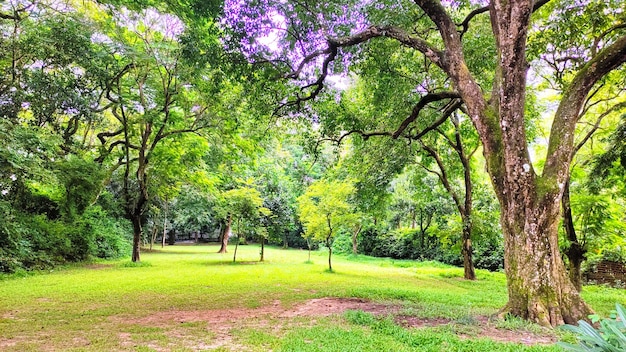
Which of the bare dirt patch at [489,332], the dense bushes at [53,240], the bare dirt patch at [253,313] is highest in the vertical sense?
the dense bushes at [53,240]

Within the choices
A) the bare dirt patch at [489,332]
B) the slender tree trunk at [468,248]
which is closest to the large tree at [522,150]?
the bare dirt patch at [489,332]

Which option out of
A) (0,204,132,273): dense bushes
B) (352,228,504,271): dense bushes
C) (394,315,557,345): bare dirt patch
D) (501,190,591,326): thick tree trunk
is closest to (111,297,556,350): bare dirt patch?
(394,315,557,345): bare dirt patch

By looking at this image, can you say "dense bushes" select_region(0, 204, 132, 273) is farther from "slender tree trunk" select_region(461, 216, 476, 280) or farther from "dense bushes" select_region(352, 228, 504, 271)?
"dense bushes" select_region(352, 228, 504, 271)

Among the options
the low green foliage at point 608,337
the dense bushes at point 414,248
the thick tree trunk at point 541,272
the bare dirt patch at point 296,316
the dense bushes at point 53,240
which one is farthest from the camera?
the dense bushes at point 414,248

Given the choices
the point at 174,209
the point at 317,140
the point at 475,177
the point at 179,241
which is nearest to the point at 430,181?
the point at 475,177

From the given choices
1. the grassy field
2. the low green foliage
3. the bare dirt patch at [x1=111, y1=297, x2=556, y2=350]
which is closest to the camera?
the low green foliage

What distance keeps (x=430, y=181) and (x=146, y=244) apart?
958 inches

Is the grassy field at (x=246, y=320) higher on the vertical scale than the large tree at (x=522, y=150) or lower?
lower

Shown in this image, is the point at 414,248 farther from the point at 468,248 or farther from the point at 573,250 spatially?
the point at 573,250

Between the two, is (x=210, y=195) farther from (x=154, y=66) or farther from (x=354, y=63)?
(x=354, y=63)

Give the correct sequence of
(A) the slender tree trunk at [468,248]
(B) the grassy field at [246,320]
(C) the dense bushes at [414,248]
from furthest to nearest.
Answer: (C) the dense bushes at [414,248] < (A) the slender tree trunk at [468,248] < (B) the grassy field at [246,320]

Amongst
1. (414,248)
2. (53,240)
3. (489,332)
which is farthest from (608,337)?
(414,248)

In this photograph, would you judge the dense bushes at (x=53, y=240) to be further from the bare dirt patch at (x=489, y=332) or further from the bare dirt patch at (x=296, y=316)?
the bare dirt patch at (x=489, y=332)

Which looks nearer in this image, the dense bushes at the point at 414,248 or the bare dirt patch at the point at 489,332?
the bare dirt patch at the point at 489,332
